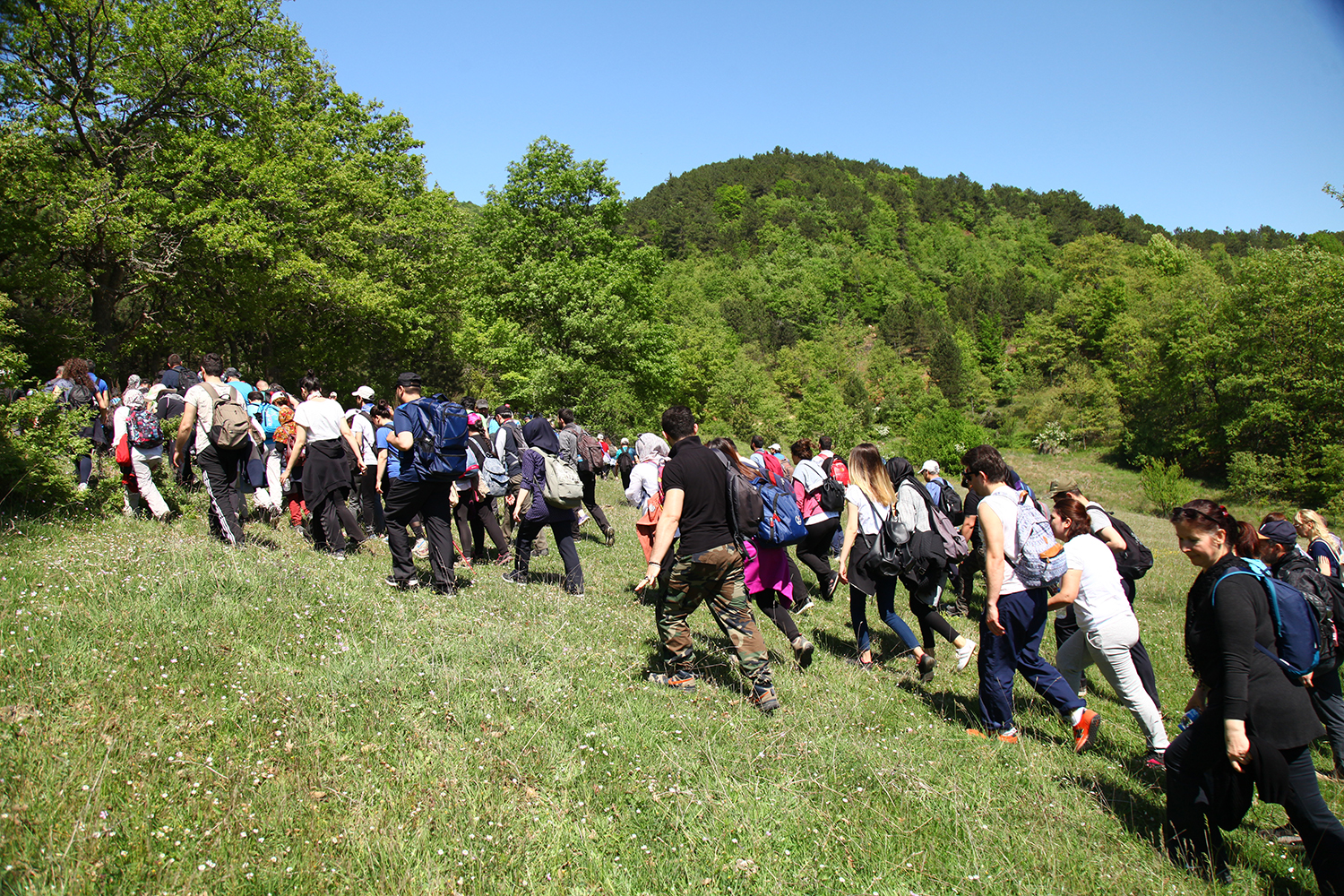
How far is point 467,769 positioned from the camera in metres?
3.91

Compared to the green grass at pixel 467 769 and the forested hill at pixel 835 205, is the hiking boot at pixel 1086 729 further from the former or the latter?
the forested hill at pixel 835 205

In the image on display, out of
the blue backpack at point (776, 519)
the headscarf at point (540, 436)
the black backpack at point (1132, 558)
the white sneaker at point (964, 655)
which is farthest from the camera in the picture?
the headscarf at point (540, 436)

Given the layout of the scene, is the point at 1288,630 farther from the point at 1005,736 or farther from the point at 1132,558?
the point at 1132,558

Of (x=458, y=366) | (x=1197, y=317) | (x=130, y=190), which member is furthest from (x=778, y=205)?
(x=130, y=190)

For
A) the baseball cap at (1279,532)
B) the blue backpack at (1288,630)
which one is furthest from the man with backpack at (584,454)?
the baseball cap at (1279,532)

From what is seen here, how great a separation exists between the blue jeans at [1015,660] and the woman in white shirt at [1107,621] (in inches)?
8.0

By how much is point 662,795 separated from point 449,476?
3.88 metres

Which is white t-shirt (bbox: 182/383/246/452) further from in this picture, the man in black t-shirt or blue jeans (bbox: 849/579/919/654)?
blue jeans (bbox: 849/579/919/654)

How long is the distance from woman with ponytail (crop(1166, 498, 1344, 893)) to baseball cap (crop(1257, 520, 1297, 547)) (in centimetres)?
250

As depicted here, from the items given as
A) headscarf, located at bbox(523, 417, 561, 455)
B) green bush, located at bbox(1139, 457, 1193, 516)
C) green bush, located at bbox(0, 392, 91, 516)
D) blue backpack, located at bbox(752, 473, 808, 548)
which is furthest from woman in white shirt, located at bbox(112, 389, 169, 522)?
green bush, located at bbox(1139, 457, 1193, 516)

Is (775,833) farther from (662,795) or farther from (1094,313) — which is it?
(1094,313)

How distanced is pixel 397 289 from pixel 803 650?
25.3m

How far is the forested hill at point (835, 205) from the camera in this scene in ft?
438

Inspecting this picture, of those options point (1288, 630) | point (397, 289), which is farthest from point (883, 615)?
point (397, 289)
